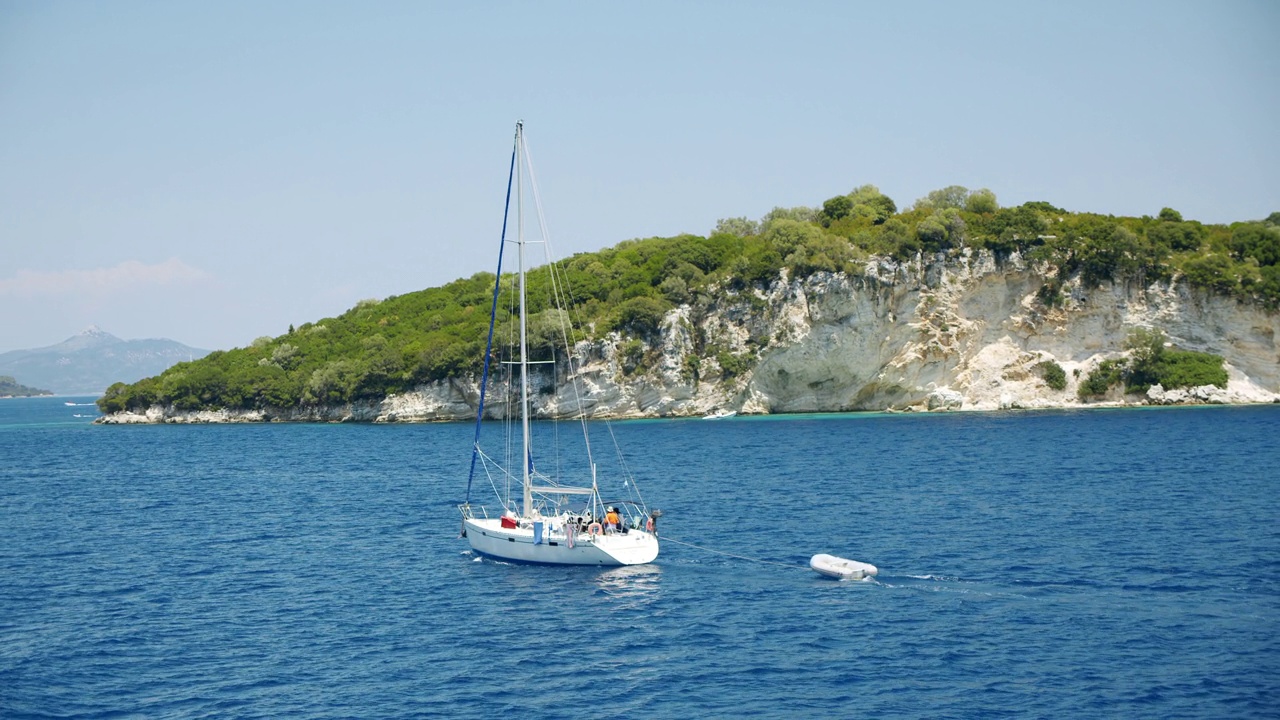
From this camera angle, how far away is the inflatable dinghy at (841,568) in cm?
3119

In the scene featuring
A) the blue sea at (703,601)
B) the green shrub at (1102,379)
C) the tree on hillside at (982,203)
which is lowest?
the blue sea at (703,601)

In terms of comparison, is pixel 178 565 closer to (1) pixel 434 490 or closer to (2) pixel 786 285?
(1) pixel 434 490

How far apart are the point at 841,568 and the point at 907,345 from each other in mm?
64960

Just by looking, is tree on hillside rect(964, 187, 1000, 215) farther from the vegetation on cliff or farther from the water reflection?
the water reflection

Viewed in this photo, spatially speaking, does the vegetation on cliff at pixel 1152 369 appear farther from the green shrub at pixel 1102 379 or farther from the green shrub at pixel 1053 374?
the green shrub at pixel 1053 374

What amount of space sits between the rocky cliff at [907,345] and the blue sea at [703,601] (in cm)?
3516

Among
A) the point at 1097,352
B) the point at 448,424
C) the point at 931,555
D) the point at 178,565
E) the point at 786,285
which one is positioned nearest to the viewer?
the point at 931,555

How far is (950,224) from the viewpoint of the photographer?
9444 cm

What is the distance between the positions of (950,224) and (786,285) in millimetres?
15235

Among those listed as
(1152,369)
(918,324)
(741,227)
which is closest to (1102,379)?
(1152,369)

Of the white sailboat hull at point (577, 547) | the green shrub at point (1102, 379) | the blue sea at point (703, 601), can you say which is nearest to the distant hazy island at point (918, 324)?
the green shrub at point (1102, 379)

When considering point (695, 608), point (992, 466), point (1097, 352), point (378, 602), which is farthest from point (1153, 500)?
point (1097, 352)

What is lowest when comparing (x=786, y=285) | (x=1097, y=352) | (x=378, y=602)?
(x=378, y=602)

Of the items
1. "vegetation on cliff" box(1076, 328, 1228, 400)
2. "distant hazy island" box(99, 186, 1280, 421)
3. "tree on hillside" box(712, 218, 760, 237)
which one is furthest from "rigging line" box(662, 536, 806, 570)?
"tree on hillside" box(712, 218, 760, 237)
